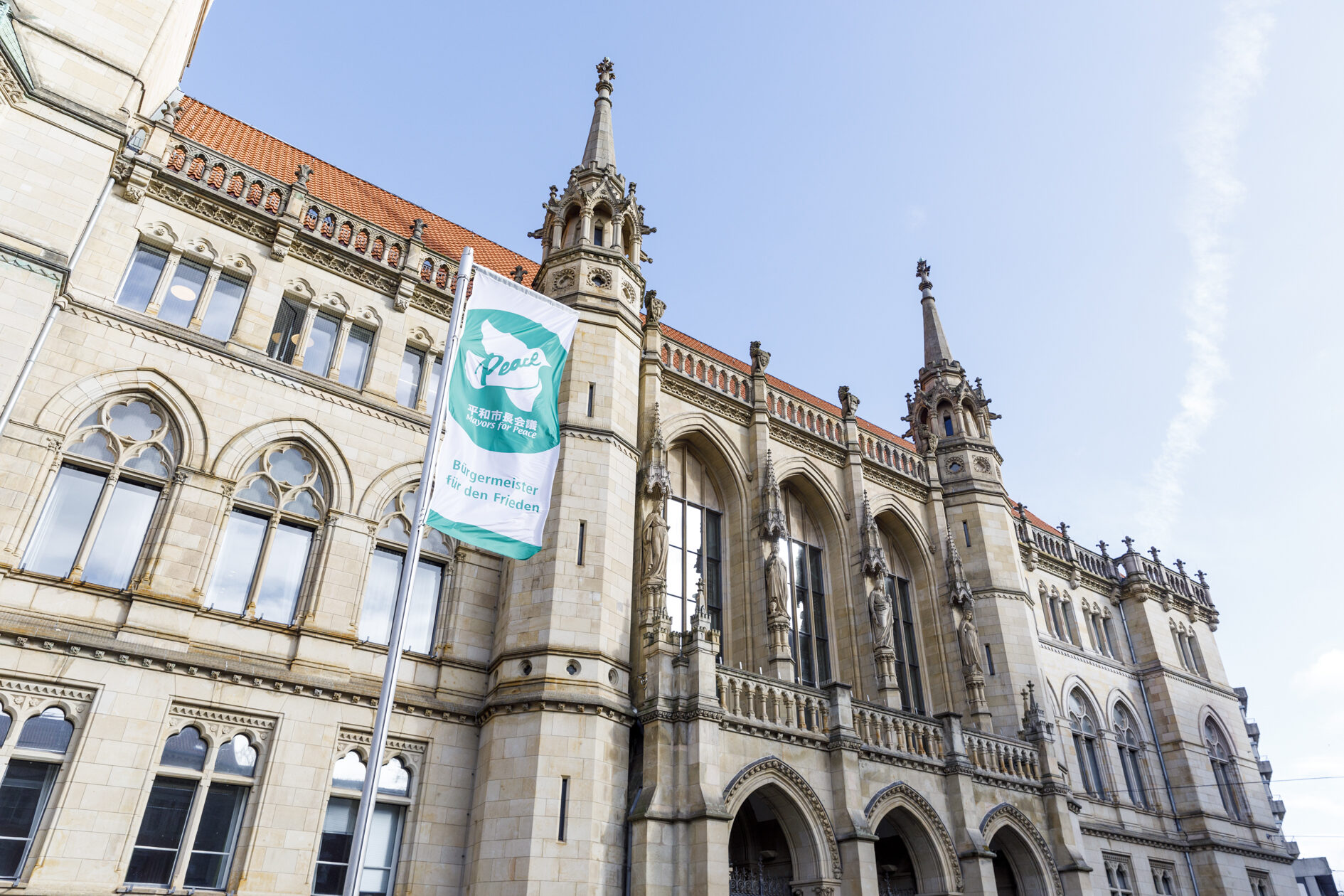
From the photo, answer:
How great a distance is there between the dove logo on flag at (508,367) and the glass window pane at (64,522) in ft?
20.4

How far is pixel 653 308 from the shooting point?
20422 mm

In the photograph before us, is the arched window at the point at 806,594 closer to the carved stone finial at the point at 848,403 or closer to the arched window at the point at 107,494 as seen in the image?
the carved stone finial at the point at 848,403

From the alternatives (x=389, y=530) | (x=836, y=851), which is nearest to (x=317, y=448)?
→ (x=389, y=530)

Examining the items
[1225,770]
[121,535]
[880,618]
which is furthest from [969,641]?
[121,535]

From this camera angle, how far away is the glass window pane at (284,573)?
13.6 meters

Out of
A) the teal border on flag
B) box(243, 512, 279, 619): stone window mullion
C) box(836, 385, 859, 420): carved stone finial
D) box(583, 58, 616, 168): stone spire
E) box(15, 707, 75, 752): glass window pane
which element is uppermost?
box(583, 58, 616, 168): stone spire

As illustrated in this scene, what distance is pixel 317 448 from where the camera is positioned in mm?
14805

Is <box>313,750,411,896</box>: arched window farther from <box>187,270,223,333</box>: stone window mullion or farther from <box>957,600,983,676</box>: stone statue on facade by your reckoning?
<box>957,600,983,676</box>: stone statue on facade

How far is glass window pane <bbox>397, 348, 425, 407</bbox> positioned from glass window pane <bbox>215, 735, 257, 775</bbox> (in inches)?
250

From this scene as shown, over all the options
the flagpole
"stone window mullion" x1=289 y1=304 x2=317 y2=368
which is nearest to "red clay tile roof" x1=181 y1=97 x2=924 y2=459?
"stone window mullion" x1=289 y1=304 x2=317 y2=368

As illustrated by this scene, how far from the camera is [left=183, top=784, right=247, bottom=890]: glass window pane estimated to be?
1159 centimetres

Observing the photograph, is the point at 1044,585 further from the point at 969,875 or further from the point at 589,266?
the point at 589,266

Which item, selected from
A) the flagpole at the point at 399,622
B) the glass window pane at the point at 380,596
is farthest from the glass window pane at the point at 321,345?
the flagpole at the point at 399,622

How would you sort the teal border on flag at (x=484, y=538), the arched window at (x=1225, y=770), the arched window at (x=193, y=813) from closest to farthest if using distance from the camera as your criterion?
the teal border on flag at (x=484, y=538) < the arched window at (x=193, y=813) < the arched window at (x=1225, y=770)
